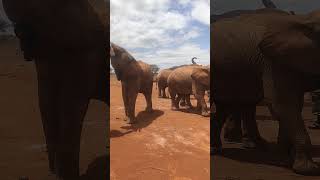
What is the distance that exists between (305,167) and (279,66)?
127 centimetres

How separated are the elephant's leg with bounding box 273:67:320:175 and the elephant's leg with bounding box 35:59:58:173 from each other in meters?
2.71

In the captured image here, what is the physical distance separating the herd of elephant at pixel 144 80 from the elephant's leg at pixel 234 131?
2.28 metres

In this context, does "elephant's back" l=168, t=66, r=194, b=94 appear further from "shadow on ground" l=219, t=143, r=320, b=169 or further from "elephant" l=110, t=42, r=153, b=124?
"shadow on ground" l=219, t=143, r=320, b=169

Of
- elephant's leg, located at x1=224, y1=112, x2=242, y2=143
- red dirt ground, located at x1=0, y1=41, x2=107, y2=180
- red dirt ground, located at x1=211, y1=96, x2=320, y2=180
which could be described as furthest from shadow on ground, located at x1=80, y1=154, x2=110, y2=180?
elephant's leg, located at x1=224, y1=112, x2=242, y2=143

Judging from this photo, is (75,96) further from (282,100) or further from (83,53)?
(282,100)

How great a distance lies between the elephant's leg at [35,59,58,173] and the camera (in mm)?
4602

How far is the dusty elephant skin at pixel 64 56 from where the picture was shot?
175 inches

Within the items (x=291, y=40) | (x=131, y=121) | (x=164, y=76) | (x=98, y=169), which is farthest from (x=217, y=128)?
(x=164, y=76)

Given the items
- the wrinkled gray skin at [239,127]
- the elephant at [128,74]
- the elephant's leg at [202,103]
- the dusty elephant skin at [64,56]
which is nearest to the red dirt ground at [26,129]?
the dusty elephant skin at [64,56]

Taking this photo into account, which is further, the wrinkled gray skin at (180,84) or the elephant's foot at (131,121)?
the wrinkled gray skin at (180,84)

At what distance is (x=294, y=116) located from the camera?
16.5 ft

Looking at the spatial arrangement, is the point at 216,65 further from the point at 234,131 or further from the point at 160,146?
→ the point at 160,146

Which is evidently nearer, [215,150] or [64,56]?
[64,56]

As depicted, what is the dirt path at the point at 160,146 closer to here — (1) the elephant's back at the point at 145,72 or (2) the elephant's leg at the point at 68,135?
(1) the elephant's back at the point at 145,72
